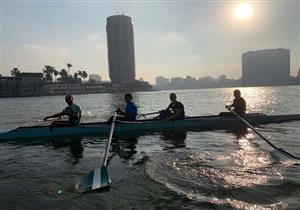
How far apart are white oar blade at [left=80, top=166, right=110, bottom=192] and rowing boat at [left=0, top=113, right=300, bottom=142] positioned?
7.92 metres

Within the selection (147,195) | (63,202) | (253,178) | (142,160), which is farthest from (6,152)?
(253,178)

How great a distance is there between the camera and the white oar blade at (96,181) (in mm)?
8166

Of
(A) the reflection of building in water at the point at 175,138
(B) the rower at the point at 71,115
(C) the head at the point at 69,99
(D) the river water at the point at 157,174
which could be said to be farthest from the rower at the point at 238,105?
(C) the head at the point at 69,99

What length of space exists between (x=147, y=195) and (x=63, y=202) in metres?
2.04

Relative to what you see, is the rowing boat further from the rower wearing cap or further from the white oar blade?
the white oar blade

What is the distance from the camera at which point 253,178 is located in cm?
872

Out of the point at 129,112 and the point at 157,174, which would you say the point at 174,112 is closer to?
the point at 129,112

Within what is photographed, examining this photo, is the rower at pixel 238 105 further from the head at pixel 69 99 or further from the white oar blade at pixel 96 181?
the white oar blade at pixel 96 181

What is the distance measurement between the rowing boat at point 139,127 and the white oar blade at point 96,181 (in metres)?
7.92

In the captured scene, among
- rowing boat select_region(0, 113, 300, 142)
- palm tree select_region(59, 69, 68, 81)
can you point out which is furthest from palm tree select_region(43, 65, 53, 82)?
rowing boat select_region(0, 113, 300, 142)

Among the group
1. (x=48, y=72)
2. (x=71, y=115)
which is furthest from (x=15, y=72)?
(x=71, y=115)

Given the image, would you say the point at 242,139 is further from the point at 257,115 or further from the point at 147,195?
the point at 147,195

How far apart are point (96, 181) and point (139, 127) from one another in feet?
29.3

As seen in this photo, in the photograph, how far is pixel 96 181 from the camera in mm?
8414
